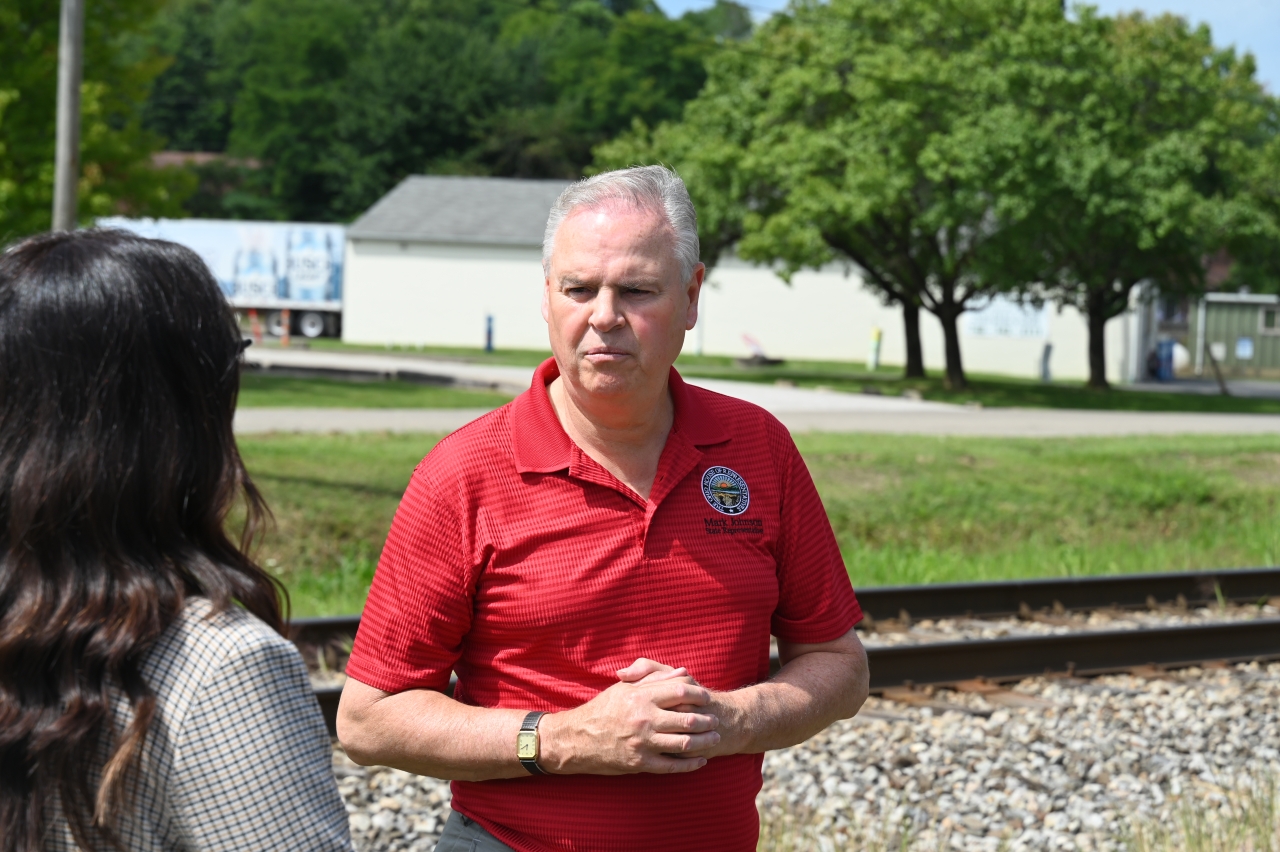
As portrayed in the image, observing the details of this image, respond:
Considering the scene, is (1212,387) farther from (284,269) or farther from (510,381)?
(284,269)

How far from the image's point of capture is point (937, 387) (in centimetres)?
3322

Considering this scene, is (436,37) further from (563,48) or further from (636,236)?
(636,236)

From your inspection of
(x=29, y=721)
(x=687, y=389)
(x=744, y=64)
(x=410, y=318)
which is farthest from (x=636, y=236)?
(x=410, y=318)

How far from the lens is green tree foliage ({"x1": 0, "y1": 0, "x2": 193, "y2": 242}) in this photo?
19.6 m

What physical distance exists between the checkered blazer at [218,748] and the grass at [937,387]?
27.9 metres

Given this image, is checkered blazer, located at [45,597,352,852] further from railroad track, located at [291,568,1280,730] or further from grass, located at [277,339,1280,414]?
grass, located at [277,339,1280,414]

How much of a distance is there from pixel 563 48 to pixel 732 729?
86.6 m

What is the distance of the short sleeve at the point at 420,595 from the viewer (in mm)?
2527

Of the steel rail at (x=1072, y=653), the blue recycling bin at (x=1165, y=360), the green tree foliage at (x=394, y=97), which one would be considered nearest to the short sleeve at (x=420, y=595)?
the steel rail at (x=1072, y=653)

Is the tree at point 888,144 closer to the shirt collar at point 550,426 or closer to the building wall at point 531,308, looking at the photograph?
the building wall at point 531,308

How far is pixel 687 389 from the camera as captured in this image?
2.90m

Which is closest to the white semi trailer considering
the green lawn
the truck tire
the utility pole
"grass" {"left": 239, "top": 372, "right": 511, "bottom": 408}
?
the truck tire

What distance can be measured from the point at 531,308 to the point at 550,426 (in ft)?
155

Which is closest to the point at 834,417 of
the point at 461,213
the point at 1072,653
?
the point at 1072,653
